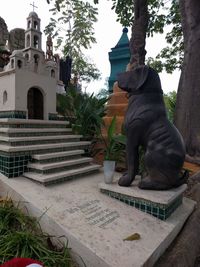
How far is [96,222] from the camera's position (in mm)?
2340

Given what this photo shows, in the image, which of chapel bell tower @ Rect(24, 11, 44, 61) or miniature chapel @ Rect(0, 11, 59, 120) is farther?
chapel bell tower @ Rect(24, 11, 44, 61)

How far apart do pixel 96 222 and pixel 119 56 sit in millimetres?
10198

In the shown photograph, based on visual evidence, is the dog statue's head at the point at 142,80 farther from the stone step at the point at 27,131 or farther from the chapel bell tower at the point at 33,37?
the chapel bell tower at the point at 33,37

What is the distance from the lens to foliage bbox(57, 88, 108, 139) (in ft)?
16.2

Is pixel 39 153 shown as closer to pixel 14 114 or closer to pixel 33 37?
pixel 14 114

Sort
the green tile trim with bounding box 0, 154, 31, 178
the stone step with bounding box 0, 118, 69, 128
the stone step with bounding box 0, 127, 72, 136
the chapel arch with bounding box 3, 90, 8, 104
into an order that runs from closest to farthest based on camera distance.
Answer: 1. the green tile trim with bounding box 0, 154, 31, 178
2. the stone step with bounding box 0, 127, 72, 136
3. the stone step with bounding box 0, 118, 69, 128
4. the chapel arch with bounding box 3, 90, 8, 104

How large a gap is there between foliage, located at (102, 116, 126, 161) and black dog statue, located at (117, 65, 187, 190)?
0.92m

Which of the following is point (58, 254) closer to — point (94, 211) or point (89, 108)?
point (94, 211)

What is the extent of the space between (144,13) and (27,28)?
318 cm

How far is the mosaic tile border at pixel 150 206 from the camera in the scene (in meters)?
2.63

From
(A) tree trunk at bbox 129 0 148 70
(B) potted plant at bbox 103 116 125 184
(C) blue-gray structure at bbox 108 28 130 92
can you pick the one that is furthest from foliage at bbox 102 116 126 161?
(C) blue-gray structure at bbox 108 28 130 92

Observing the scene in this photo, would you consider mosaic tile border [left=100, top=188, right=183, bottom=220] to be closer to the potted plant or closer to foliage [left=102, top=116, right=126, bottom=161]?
the potted plant

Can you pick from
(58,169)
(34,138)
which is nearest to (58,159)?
(58,169)

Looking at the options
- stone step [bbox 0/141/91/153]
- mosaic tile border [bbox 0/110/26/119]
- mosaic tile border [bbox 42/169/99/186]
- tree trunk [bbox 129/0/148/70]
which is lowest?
mosaic tile border [bbox 42/169/99/186]
